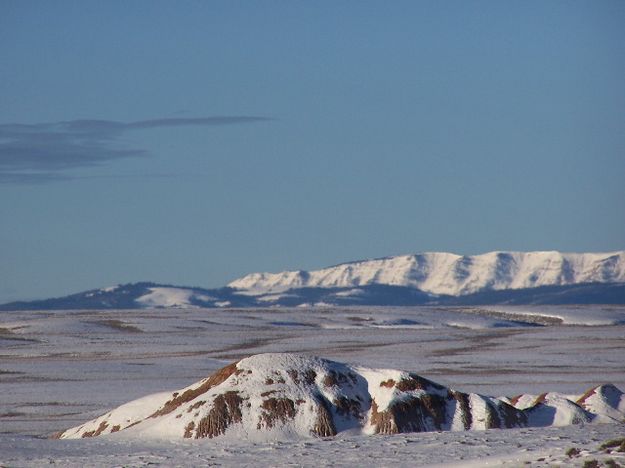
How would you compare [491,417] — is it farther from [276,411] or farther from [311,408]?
[276,411]

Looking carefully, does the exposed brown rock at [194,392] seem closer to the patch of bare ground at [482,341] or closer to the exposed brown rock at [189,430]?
the exposed brown rock at [189,430]

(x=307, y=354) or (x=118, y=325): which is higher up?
(x=307, y=354)

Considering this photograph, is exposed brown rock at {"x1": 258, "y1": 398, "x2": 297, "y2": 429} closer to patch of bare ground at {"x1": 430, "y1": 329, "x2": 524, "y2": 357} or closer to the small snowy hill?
the small snowy hill

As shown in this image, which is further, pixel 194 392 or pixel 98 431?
pixel 98 431

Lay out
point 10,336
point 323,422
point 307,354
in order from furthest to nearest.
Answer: point 10,336
point 307,354
point 323,422

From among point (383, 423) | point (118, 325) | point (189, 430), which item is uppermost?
point (118, 325)

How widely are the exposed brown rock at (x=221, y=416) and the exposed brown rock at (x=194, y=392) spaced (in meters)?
1.15

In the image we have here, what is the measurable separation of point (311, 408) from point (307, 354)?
7.80 meters

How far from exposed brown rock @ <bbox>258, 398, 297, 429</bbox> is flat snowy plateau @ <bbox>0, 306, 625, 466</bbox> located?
1.32 feet

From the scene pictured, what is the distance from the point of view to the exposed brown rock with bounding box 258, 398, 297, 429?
24156 millimetres

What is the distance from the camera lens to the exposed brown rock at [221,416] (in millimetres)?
23656

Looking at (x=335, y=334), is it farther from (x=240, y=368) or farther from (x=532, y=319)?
(x=240, y=368)

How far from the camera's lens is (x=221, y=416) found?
24078mm

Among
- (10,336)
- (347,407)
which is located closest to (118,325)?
(10,336)
